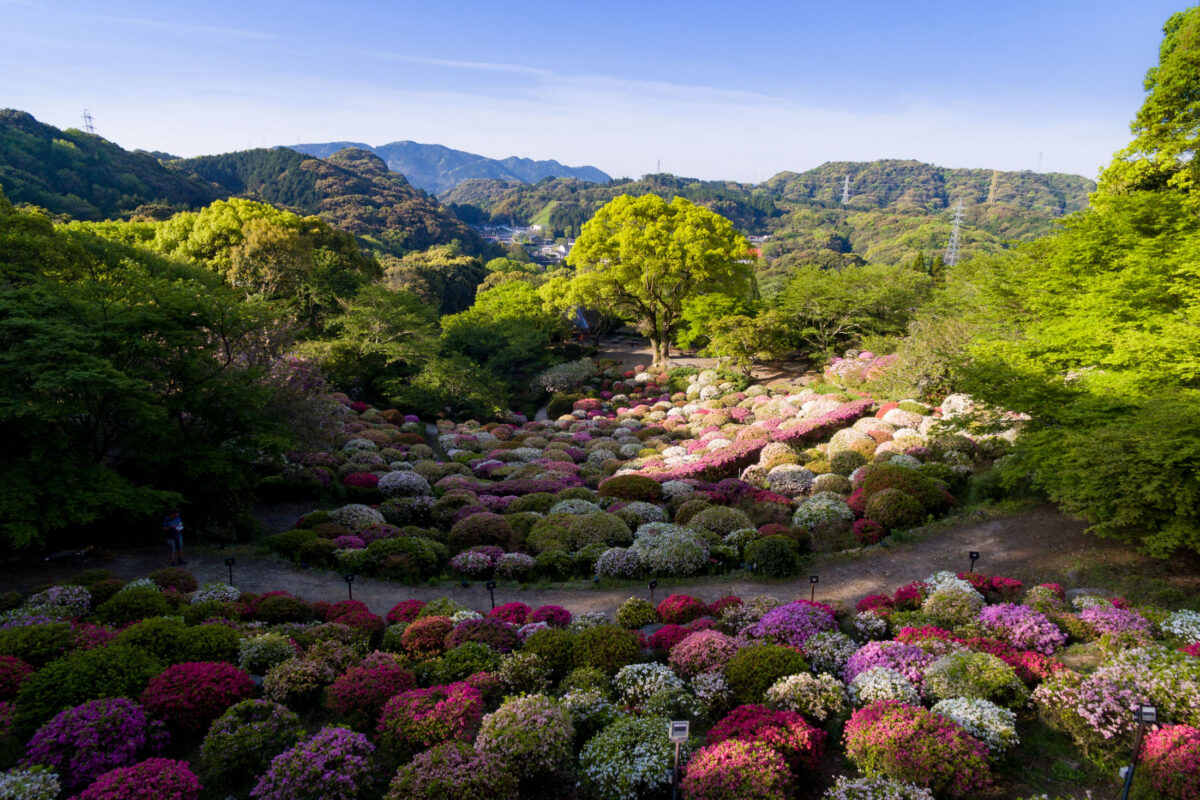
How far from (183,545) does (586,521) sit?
9015 millimetres

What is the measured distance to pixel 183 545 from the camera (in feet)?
42.5

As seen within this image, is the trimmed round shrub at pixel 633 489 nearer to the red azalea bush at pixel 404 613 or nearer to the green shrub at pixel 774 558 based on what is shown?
the green shrub at pixel 774 558

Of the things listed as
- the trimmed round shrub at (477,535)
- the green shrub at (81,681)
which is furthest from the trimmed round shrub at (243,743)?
the trimmed round shrub at (477,535)

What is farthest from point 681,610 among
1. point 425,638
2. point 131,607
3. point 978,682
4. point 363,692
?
point 131,607

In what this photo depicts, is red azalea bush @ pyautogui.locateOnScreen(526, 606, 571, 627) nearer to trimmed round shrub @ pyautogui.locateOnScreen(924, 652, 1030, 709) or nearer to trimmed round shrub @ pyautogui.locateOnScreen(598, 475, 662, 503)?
trimmed round shrub @ pyautogui.locateOnScreen(924, 652, 1030, 709)

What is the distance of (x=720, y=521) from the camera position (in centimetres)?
1402

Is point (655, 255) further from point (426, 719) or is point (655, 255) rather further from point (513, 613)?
point (426, 719)

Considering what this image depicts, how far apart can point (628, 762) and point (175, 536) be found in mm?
11145

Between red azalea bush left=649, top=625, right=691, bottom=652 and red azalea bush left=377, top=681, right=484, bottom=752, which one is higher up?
red azalea bush left=377, top=681, right=484, bottom=752

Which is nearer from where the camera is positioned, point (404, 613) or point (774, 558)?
point (404, 613)

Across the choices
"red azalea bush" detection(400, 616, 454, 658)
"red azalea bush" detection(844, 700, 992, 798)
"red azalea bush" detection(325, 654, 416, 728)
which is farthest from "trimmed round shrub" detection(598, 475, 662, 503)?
"red azalea bush" detection(844, 700, 992, 798)

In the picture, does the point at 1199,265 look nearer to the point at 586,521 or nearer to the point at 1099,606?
the point at 1099,606

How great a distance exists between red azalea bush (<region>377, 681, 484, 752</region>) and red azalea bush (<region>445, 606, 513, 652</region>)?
1608 mm

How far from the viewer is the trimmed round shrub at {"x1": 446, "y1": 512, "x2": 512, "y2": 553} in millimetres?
13945
